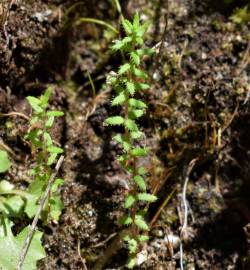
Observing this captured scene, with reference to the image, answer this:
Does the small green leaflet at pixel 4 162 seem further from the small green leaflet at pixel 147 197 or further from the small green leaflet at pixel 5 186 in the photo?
the small green leaflet at pixel 147 197

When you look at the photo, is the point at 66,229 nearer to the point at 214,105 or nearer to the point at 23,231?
the point at 23,231

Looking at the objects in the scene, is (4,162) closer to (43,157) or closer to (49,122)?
(43,157)

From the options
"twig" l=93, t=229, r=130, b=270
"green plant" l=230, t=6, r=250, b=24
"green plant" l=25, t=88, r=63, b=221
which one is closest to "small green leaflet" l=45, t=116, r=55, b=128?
"green plant" l=25, t=88, r=63, b=221

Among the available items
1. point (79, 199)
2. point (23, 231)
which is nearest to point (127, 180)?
point (79, 199)

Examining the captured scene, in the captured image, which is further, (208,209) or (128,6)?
(128,6)

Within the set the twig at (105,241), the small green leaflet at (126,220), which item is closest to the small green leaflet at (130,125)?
the small green leaflet at (126,220)
